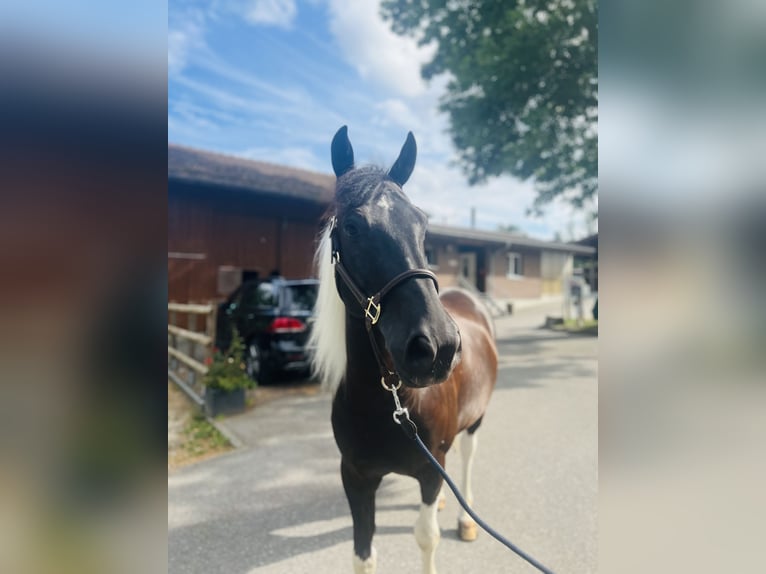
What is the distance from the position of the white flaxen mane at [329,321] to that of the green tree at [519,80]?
25.5 ft

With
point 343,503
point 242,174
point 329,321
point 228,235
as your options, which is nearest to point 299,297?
point 343,503

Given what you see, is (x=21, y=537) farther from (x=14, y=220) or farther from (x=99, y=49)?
(x=99, y=49)

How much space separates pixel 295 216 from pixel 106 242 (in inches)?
441

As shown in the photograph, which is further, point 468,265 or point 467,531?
point 468,265

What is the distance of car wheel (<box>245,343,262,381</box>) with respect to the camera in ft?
22.7

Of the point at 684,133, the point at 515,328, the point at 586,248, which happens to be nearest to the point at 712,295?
the point at 684,133

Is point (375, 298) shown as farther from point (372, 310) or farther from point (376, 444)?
point (376, 444)

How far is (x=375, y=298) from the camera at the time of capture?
140 cm

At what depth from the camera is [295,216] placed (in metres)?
11.6

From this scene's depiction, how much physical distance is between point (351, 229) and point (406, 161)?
24.7 inches

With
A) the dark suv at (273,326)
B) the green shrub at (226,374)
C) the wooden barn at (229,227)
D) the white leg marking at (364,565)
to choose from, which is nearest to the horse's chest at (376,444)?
the white leg marking at (364,565)

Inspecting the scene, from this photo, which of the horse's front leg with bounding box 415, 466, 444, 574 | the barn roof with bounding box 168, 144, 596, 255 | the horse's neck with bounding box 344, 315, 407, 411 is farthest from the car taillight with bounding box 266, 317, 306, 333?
the horse's neck with bounding box 344, 315, 407, 411

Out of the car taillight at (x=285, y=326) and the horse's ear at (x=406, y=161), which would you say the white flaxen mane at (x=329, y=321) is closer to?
the horse's ear at (x=406, y=161)

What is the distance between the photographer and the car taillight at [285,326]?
657cm
